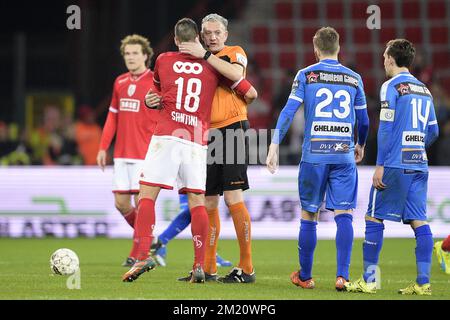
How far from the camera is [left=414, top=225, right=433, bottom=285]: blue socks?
8.28 metres

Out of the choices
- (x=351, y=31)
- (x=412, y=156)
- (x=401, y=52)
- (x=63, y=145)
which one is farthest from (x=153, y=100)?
(x=351, y=31)

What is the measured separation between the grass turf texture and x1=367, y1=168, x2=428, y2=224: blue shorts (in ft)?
2.06

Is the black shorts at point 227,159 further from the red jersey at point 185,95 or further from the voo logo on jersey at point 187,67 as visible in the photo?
the voo logo on jersey at point 187,67

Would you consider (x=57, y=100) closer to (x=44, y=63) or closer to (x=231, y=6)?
(x=44, y=63)

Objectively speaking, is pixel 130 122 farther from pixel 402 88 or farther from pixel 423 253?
pixel 423 253

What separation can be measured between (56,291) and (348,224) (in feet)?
7.79

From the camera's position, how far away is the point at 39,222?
15.3m

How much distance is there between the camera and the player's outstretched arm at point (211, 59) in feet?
28.8

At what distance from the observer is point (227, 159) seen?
9227mm

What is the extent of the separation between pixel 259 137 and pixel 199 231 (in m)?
8.64

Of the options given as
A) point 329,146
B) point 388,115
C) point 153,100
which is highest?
point 153,100

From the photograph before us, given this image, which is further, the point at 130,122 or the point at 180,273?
the point at 130,122

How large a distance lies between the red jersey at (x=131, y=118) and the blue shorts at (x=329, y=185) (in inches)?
123

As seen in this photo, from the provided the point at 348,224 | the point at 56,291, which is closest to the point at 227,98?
the point at 348,224
